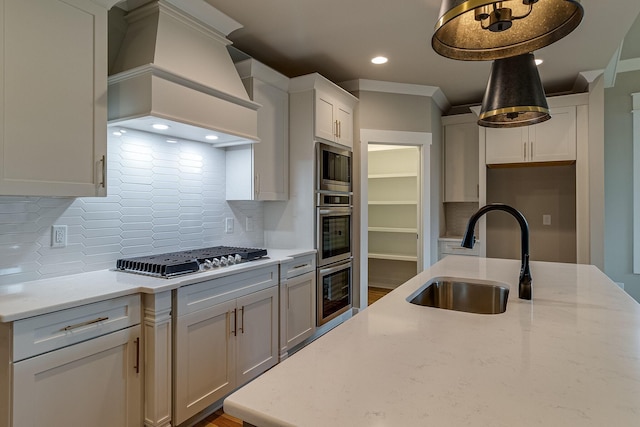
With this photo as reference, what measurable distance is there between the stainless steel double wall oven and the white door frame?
6.8 inches

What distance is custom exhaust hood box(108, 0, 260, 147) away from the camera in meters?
2.02

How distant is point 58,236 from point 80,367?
0.76 meters

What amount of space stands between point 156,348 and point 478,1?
6.34 feet

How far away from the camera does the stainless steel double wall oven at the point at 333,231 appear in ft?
10.6

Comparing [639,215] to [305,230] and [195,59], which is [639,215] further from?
[195,59]

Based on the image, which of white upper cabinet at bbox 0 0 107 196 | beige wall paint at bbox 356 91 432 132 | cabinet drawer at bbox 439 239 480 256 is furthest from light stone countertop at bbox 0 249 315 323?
cabinet drawer at bbox 439 239 480 256

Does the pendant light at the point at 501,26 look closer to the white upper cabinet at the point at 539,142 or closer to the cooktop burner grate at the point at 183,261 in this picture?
the cooktop burner grate at the point at 183,261

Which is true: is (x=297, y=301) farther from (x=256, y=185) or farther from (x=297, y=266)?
(x=256, y=185)

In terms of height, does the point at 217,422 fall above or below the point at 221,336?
below

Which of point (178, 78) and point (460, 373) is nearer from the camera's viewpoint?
point (460, 373)

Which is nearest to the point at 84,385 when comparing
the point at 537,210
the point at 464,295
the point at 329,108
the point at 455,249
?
the point at 464,295

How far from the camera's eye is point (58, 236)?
1952mm

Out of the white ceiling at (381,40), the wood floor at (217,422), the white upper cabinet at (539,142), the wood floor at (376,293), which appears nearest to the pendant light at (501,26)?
the white ceiling at (381,40)

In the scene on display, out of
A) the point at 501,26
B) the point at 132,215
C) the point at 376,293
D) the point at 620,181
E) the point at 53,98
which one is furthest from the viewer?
the point at 376,293
